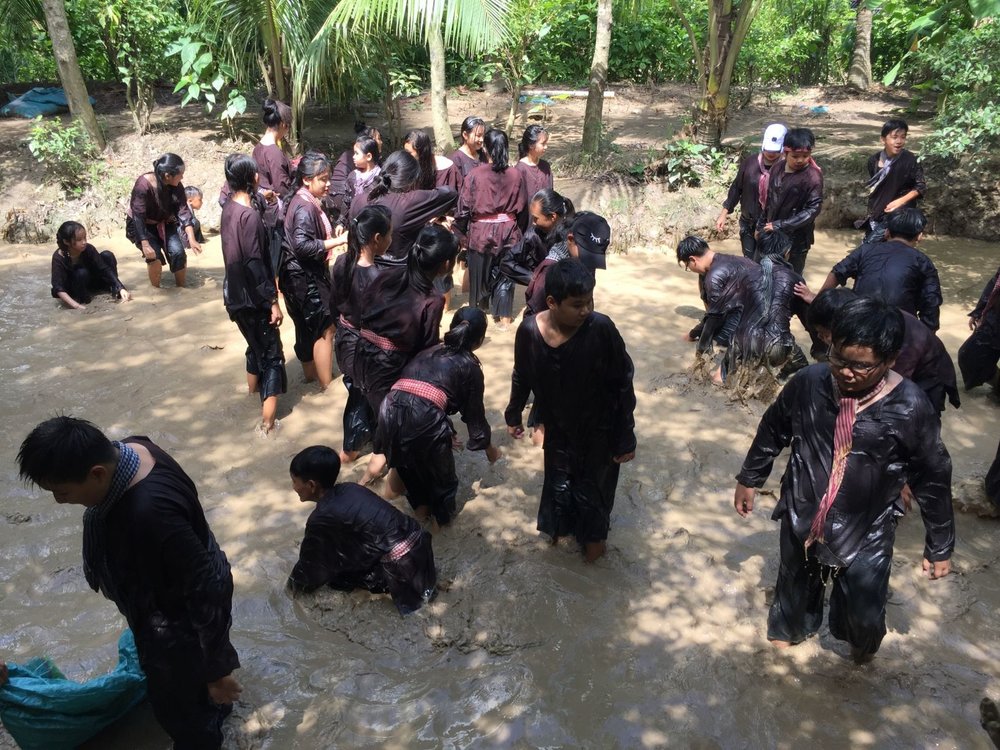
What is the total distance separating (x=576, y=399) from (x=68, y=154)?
9.15m

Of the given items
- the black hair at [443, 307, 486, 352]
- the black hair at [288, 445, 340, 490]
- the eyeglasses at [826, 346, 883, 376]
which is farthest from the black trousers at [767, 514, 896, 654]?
the black hair at [288, 445, 340, 490]

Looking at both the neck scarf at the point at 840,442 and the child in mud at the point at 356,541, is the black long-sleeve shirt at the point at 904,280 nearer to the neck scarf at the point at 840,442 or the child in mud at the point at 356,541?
the neck scarf at the point at 840,442

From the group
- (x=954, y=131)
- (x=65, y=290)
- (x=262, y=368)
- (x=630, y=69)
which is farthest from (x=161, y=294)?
(x=630, y=69)

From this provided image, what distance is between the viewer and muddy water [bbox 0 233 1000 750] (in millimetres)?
3025

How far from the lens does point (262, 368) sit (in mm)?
5184

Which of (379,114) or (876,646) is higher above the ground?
(379,114)

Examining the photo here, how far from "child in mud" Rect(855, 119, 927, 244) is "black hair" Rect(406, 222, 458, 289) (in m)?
4.19

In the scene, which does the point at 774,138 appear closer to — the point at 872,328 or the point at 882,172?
the point at 882,172

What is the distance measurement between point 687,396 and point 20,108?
38.7 ft

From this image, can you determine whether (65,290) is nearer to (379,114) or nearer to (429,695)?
(429,695)

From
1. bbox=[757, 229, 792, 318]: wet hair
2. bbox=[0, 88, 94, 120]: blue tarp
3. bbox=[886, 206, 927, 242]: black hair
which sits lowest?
bbox=[757, 229, 792, 318]: wet hair

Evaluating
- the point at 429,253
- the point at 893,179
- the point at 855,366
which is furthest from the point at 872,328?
the point at 893,179

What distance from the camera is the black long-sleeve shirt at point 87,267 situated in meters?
7.17

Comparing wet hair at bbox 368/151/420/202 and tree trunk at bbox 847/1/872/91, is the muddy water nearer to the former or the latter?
wet hair at bbox 368/151/420/202
